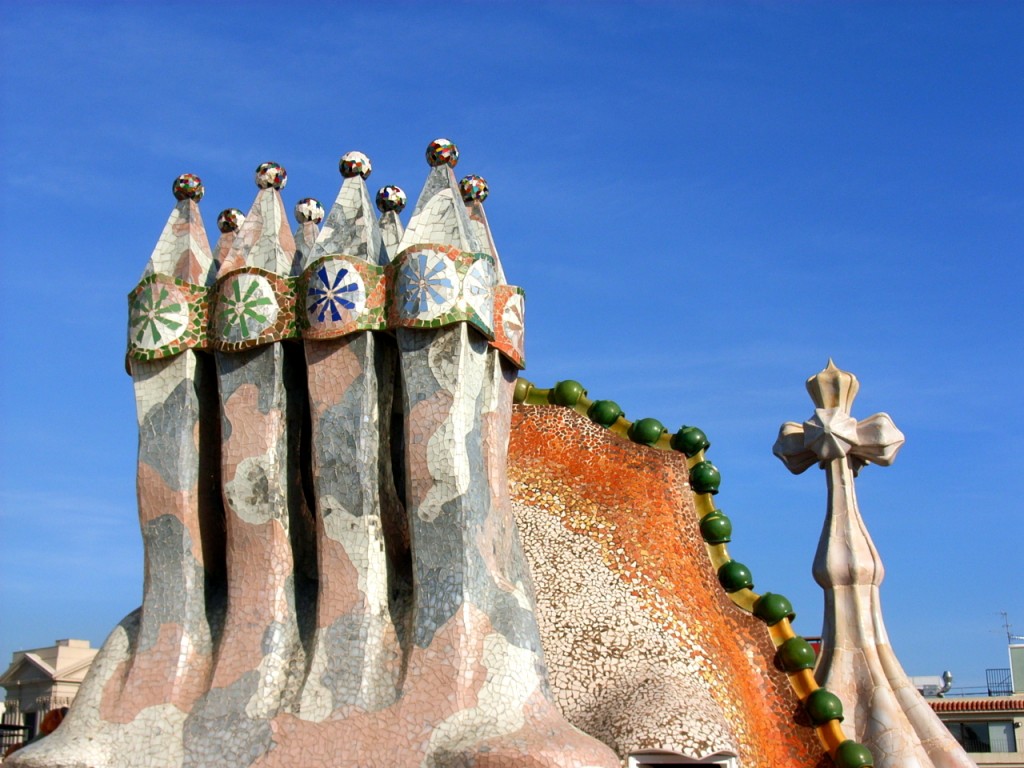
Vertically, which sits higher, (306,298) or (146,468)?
(306,298)

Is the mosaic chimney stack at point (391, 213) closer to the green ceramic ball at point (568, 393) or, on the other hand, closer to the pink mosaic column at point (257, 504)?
the pink mosaic column at point (257, 504)

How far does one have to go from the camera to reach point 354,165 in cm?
1099

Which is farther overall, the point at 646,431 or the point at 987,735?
the point at 987,735

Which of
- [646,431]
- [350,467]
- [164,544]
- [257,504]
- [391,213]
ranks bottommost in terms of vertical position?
[164,544]

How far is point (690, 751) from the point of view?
31.2 feet

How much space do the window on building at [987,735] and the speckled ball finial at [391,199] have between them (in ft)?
75.9

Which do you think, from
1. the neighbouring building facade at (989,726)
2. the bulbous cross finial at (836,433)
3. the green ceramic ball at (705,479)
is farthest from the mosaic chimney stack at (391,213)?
the neighbouring building facade at (989,726)

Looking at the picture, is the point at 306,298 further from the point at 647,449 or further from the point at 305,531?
the point at 647,449

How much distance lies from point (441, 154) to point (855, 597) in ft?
20.0

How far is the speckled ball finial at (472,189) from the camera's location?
11.5 meters

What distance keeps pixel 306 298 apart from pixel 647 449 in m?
4.14

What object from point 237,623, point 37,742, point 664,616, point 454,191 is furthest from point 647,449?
point 37,742

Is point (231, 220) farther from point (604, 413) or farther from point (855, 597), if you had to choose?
point (855, 597)

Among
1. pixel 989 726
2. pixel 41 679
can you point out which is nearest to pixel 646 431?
pixel 989 726
